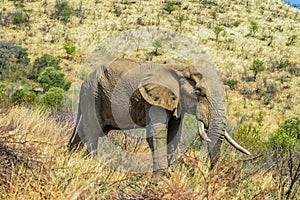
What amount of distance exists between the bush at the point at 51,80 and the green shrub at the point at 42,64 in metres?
2.33

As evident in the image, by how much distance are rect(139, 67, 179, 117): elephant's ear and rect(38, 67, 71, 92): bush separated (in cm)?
2067

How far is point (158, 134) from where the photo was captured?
448 centimetres

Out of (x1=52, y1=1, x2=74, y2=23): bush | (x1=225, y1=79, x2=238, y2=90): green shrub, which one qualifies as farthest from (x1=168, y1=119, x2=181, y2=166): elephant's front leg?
(x1=52, y1=1, x2=74, y2=23): bush

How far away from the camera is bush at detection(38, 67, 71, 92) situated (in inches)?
986

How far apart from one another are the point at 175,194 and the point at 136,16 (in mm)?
43818

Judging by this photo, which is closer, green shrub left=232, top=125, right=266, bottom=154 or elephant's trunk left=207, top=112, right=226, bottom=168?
elephant's trunk left=207, top=112, right=226, bottom=168

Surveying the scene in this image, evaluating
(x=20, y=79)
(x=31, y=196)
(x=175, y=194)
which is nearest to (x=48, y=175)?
(x=31, y=196)

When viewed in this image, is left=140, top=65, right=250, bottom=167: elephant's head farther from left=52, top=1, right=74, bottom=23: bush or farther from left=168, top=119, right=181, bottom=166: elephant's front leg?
left=52, top=1, right=74, bottom=23: bush

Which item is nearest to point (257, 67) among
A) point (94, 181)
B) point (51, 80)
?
point (51, 80)

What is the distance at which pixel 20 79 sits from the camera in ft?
87.7

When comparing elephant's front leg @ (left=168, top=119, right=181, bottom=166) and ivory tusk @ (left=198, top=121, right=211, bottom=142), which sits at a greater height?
ivory tusk @ (left=198, top=121, right=211, bottom=142)

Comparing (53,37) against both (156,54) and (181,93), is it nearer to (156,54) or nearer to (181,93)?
(156,54)

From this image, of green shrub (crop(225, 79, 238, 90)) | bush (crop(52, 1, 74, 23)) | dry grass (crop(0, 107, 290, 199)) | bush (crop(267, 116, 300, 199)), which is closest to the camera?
dry grass (crop(0, 107, 290, 199))

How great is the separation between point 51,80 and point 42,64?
401 cm
